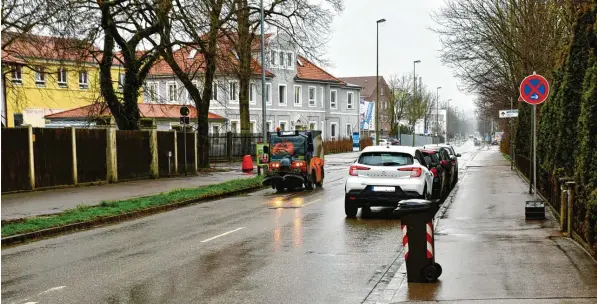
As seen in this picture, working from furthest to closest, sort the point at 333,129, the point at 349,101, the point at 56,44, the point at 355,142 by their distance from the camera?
Answer: the point at 349,101 < the point at 333,129 < the point at 355,142 < the point at 56,44

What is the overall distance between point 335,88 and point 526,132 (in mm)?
40521

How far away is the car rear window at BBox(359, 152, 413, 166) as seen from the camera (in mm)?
15742

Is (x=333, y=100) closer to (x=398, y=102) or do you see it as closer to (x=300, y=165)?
(x=398, y=102)

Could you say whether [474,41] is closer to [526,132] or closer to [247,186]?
[526,132]

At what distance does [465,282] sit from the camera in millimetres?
8312

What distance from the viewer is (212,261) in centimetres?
1023

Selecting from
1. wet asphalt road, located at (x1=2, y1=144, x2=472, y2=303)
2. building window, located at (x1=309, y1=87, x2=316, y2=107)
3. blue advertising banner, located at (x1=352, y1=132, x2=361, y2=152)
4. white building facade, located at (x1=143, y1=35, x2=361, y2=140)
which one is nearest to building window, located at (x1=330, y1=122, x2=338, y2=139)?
white building facade, located at (x1=143, y1=35, x2=361, y2=140)

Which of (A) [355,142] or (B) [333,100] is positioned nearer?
(A) [355,142]

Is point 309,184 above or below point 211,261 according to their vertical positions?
below

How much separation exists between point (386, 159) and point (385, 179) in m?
0.51

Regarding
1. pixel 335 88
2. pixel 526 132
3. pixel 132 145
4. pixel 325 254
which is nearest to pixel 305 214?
pixel 325 254

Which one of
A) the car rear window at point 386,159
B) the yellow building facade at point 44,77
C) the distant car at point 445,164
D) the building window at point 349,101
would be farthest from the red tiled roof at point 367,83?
the car rear window at point 386,159

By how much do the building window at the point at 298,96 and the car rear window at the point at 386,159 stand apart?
52.3 m

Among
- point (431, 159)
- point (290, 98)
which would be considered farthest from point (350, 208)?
point (290, 98)
